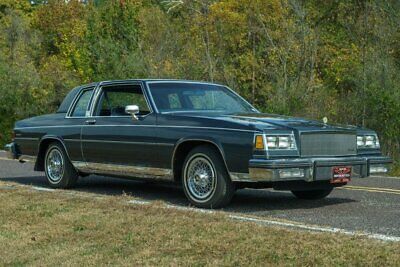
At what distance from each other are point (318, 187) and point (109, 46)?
19926 millimetres

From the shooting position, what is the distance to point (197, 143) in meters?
8.60

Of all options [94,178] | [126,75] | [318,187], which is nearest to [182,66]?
[126,75]

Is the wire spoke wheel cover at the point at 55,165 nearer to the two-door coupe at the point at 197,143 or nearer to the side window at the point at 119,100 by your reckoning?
the two-door coupe at the point at 197,143

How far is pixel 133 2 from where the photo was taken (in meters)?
37.1

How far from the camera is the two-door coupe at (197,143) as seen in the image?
7992 millimetres

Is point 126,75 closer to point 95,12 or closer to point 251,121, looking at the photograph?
point 95,12

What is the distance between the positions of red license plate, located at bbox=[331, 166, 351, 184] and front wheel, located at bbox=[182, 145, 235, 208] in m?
1.19

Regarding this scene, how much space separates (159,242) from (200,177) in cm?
244

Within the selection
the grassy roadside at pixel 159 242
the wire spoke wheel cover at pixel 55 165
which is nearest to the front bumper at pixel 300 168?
the grassy roadside at pixel 159 242

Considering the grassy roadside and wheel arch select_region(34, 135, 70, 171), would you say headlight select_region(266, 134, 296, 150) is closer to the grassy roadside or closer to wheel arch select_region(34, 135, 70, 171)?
the grassy roadside

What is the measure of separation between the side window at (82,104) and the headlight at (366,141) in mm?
4011

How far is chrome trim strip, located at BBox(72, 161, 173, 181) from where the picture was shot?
8969 millimetres

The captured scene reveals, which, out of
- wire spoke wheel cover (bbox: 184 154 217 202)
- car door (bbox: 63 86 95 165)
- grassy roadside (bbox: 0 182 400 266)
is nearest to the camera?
grassy roadside (bbox: 0 182 400 266)

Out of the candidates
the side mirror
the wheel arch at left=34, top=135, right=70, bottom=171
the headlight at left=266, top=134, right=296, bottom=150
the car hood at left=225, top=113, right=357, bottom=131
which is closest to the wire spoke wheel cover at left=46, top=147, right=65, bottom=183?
the wheel arch at left=34, top=135, right=70, bottom=171
